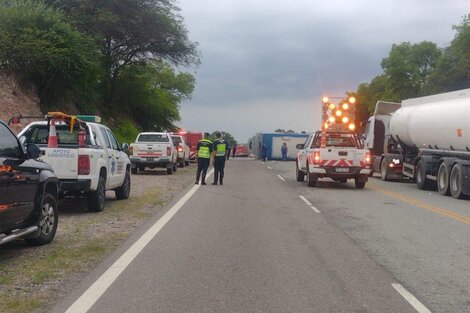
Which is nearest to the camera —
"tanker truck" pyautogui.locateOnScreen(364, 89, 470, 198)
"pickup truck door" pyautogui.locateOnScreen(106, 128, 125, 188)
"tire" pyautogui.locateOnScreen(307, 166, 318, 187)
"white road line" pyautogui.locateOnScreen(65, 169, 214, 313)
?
"white road line" pyautogui.locateOnScreen(65, 169, 214, 313)

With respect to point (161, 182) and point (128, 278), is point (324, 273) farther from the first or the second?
point (161, 182)

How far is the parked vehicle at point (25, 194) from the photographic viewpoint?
7.45 metres

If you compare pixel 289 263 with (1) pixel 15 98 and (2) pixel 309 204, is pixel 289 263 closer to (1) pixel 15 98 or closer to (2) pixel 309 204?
(2) pixel 309 204

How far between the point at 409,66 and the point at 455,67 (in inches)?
675

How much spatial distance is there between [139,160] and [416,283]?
2078 centimetres

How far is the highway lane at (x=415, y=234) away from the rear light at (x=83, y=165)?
5214mm

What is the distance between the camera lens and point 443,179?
20.2 m

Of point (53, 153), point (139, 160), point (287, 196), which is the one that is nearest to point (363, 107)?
point (139, 160)

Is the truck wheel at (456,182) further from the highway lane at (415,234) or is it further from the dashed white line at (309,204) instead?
the dashed white line at (309,204)

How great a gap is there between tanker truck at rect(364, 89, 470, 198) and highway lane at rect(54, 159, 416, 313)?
27.6 feet

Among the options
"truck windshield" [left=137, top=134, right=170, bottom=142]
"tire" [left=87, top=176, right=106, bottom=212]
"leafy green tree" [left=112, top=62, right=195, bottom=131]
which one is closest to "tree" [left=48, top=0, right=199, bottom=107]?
"leafy green tree" [left=112, top=62, right=195, bottom=131]

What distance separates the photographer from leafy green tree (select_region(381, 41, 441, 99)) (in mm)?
78000

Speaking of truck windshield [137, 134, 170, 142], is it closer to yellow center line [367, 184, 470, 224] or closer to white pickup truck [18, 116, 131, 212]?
yellow center line [367, 184, 470, 224]

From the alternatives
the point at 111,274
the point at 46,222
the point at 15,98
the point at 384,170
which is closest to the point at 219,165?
the point at 384,170
